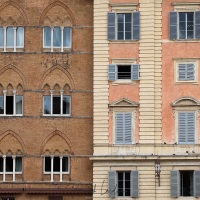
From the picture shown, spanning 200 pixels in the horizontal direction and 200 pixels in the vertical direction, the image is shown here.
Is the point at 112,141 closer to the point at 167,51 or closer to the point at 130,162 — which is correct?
the point at 130,162

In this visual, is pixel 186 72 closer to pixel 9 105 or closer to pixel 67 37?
pixel 67 37

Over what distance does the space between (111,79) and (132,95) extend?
57.8 inches

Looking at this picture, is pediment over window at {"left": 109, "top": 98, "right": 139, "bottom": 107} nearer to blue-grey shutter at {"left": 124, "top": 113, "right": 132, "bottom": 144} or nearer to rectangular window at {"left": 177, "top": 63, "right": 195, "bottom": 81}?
blue-grey shutter at {"left": 124, "top": 113, "right": 132, "bottom": 144}

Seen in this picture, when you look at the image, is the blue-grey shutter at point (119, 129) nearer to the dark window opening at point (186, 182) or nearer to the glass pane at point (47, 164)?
the dark window opening at point (186, 182)

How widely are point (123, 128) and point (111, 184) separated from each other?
3178 millimetres

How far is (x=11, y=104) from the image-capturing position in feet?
145

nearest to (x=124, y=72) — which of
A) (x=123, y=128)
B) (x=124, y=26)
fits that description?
(x=124, y=26)

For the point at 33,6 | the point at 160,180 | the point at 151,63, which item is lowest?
the point at 160,180

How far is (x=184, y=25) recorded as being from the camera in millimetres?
43344

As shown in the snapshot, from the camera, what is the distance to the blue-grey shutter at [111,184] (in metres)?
42.2

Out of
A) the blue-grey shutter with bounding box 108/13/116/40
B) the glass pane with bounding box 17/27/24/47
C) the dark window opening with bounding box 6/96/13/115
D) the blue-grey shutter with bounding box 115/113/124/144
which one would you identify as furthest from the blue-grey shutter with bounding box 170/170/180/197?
the glass pane with bounding box 17/27/24/47

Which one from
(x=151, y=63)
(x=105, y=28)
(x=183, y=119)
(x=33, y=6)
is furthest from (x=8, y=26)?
(x=183, y=119)

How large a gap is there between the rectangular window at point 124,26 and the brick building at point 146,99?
0.18 ft

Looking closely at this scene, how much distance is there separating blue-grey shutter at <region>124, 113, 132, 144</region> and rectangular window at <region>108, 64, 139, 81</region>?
209 cm
